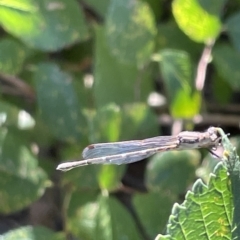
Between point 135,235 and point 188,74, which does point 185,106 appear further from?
point 135,235

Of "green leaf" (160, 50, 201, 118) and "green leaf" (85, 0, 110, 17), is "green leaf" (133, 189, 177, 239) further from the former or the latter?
"green leaf" (85, 0, 110, 17)

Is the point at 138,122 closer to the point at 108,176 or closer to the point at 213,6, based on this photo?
the point at 108,176

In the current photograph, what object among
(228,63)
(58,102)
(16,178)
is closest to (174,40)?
(228,63)

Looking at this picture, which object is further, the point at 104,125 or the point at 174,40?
the point at 174,40

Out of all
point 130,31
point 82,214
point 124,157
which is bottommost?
point 82,214

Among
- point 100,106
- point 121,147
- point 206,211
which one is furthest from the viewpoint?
point 100,106

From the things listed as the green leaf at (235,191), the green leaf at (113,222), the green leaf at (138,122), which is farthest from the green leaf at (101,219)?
the green leaf at (235,191)

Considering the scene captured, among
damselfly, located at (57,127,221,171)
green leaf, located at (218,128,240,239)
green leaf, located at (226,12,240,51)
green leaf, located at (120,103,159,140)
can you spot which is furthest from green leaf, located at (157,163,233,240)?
green leaf, located at (226,12,240,51)
